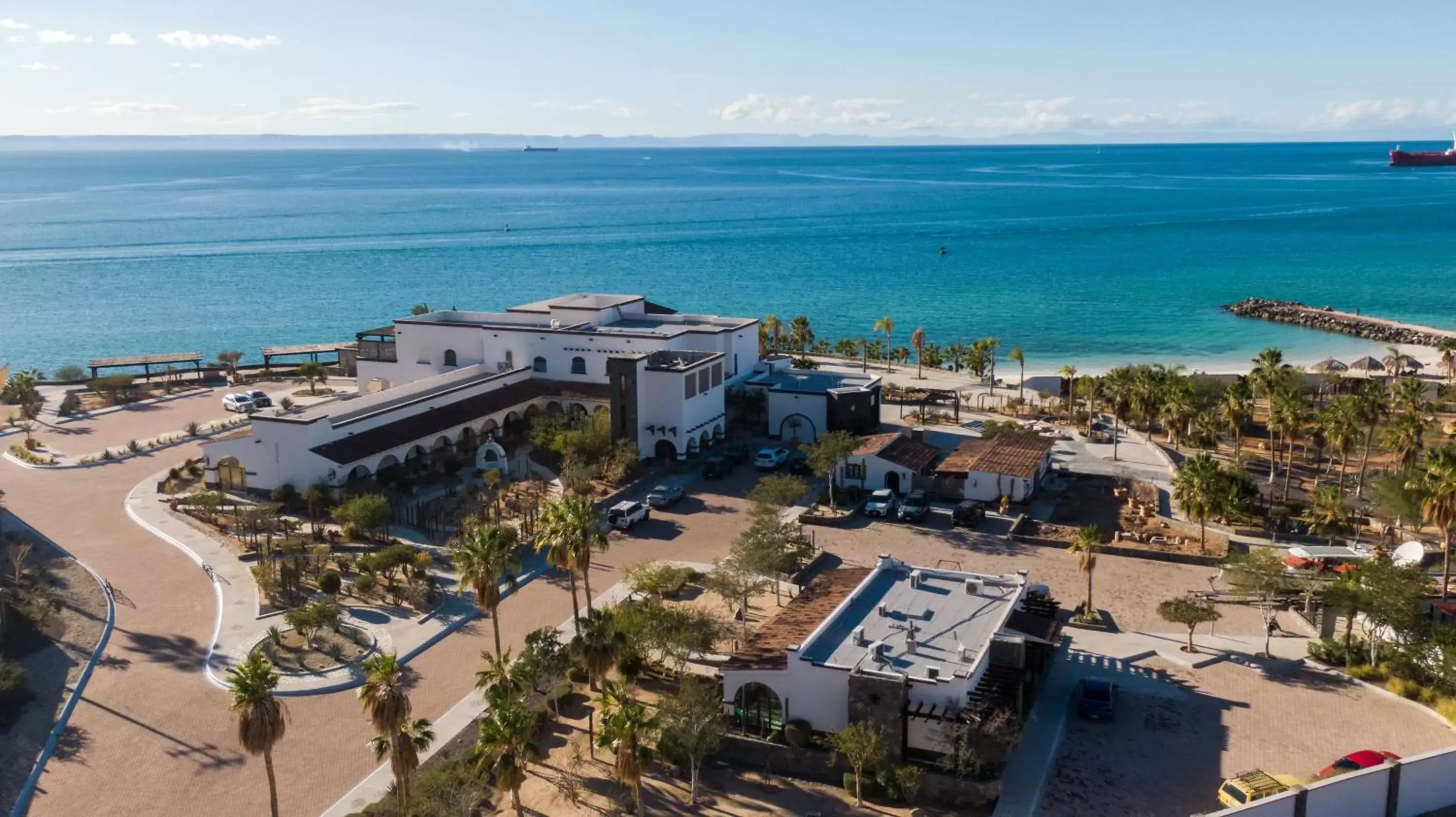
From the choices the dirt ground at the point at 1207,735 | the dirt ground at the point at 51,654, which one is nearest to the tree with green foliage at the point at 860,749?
the dirt ground at the point at 1207,735

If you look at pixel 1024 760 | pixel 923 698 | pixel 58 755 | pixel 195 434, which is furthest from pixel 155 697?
pixel 195 434

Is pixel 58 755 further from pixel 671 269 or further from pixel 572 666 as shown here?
pixel 671 269

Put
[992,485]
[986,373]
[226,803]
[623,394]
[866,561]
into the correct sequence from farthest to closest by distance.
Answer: [986,373]
[623,394]
[992,485]
[866,561]
[226,803]

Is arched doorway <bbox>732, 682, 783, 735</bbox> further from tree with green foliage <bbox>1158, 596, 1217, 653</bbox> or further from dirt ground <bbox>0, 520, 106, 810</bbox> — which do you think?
dirt ground <bbox>0, 520, 106, 810</bbox>

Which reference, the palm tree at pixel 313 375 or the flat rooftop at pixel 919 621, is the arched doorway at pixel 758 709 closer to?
the flat rooftop at pixel 919 621

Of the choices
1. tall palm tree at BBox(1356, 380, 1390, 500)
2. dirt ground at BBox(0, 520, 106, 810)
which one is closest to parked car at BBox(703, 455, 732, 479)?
dirt ground at BBox(0, 520, 106, 810)

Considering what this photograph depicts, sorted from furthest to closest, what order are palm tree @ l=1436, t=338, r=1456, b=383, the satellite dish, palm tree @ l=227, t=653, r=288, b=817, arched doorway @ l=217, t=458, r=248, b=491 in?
palm tree @ l=1436, t=338, r=1456, b=383 < arched doorway @ l=217, t=458, r=248, b=491 < the satellite dish < palm tree @ l=227, t=653, r=288, b=817
